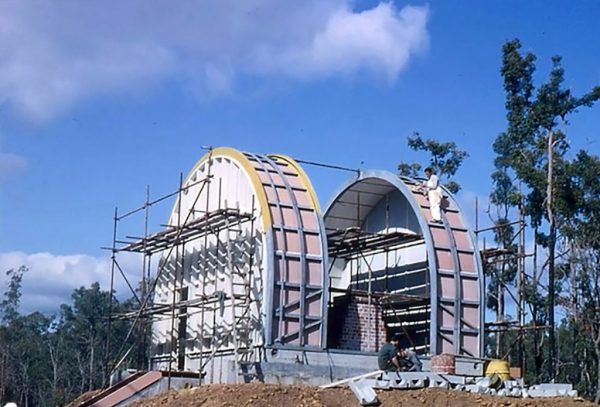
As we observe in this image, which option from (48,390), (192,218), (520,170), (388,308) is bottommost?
(48,390)

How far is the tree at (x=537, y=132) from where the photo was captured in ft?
106

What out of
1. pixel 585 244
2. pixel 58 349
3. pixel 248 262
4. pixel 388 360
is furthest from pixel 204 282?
pixel 58 349

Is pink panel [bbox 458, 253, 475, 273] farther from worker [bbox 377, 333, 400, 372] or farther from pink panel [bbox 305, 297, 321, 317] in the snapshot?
worker [bbox 377, 333, 400, 372]

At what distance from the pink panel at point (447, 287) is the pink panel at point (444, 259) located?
0.27 metres

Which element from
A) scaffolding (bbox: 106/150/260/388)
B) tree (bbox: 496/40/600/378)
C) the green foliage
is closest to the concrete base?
scaffolding (bbox: 106/150/260/388)

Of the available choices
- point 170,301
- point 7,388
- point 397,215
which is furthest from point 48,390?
point 397,215

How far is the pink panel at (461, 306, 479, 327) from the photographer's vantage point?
72.6 feet

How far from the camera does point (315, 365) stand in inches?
800

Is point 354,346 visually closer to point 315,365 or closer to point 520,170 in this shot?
point 315,365

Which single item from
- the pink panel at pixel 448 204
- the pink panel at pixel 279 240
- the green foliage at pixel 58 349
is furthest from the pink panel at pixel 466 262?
the green foliage at pixel 58 349

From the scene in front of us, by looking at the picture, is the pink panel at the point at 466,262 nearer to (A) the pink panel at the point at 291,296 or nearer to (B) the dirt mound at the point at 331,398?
(A) the pink panel at the point at 291,296

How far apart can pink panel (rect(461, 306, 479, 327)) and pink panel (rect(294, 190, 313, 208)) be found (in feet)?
14.8

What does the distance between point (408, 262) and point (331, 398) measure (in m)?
9.15

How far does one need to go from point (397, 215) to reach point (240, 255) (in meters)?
4.96
